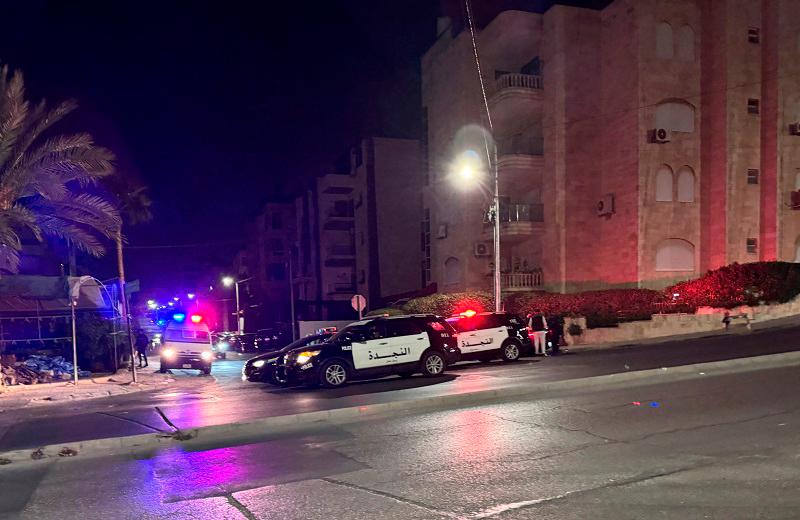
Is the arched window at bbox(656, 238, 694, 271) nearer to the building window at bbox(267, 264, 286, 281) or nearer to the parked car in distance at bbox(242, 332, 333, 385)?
the parked car in distance at bbox(242, 332, 333, 385)

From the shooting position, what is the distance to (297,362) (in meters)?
13.9

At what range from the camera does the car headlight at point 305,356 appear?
13844 millimetres

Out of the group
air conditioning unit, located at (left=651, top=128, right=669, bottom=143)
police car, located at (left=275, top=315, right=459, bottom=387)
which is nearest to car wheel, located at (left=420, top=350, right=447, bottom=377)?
police car, located at (left=275, top=315, right=459, bottom=387)

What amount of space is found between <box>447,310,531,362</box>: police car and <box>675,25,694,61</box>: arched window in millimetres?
16635

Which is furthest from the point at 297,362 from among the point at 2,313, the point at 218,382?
→ the point at 2,313

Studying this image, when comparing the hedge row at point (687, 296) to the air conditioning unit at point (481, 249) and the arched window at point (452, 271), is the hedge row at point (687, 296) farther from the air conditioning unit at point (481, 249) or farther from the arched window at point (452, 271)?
the arched window at point (452, 271)

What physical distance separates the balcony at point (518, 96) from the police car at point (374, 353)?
17.1 metres

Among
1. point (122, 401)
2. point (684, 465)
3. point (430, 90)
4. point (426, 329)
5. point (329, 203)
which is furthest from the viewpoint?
point (329, 203)

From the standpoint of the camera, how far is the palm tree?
48.1 feet

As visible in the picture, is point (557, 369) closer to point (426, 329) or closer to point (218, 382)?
point (426, 329)

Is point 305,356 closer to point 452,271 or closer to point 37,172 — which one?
point 37,172

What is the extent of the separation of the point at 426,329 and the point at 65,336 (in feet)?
45.1

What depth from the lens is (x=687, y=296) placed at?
22656 millimetres

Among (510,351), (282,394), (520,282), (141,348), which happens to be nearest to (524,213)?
(520,282)
